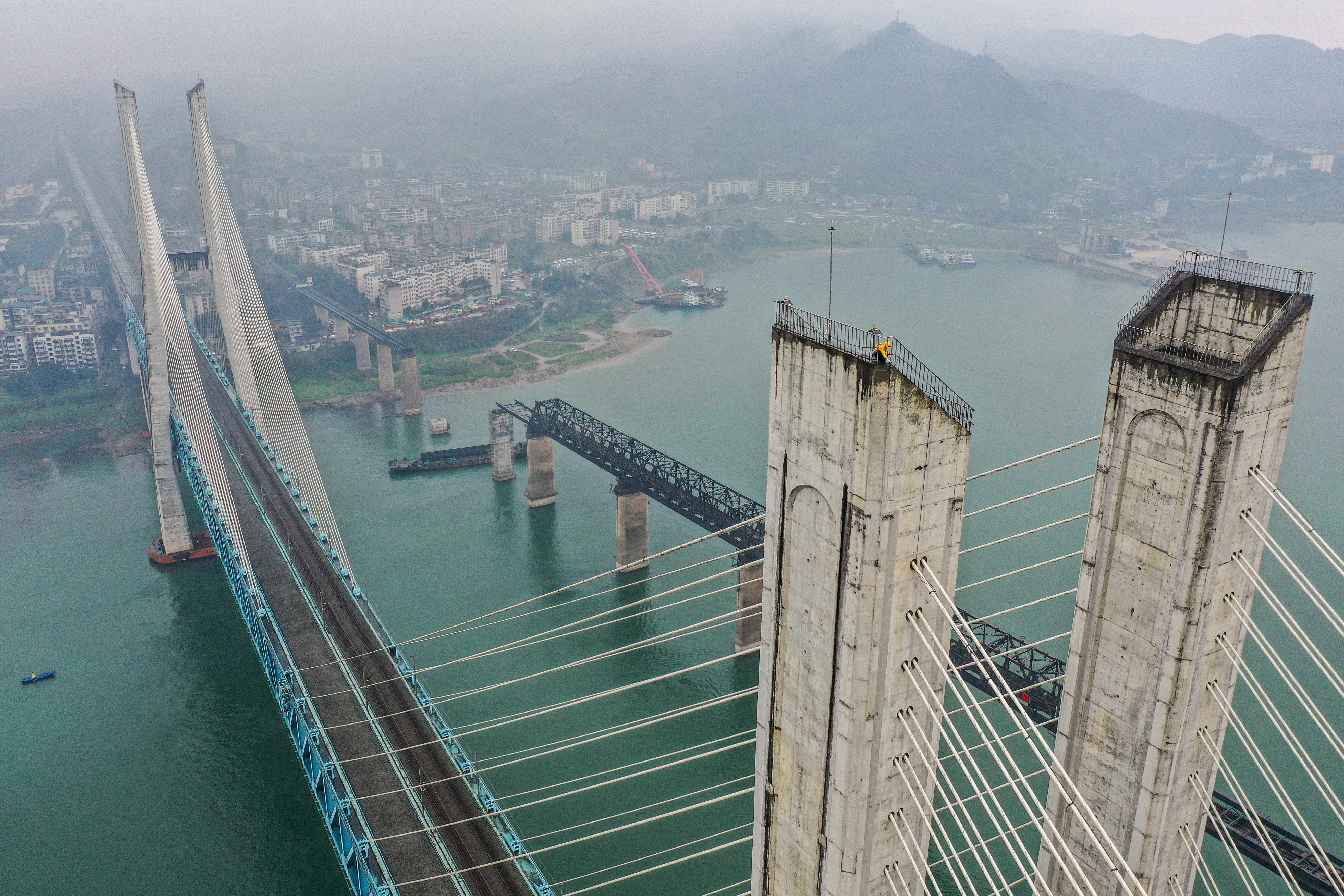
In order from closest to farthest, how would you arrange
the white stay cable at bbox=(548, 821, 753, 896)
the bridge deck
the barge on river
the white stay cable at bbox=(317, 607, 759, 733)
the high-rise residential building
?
the white stay cable at bbox=(317, 607, 759, 733) → the bridge deck → the white stay cable at bbox=(548, 821, 753, 896) → the barge on river → the high-rise residential building

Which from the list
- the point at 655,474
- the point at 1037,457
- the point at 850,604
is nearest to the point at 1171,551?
the point at 1037,457

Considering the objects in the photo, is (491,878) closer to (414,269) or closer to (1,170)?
(414,269)

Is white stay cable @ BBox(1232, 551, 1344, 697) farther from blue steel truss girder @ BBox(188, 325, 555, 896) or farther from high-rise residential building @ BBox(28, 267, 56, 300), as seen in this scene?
high-rise residential building @ BBox(28, 267, 56, 300)

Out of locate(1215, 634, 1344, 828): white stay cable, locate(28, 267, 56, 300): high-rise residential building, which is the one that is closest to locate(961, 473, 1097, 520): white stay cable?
locate(1215, 634, 1344, 828): white stay cable

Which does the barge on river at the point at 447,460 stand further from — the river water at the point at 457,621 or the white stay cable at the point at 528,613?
the white stay cable at the point at 528,613

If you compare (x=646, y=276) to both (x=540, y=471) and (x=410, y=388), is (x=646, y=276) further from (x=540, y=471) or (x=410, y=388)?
(x=540, y=471)

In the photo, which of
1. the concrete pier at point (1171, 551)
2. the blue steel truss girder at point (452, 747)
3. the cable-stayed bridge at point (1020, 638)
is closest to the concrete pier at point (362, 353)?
the blue steel truss girder at point (452, 747)
